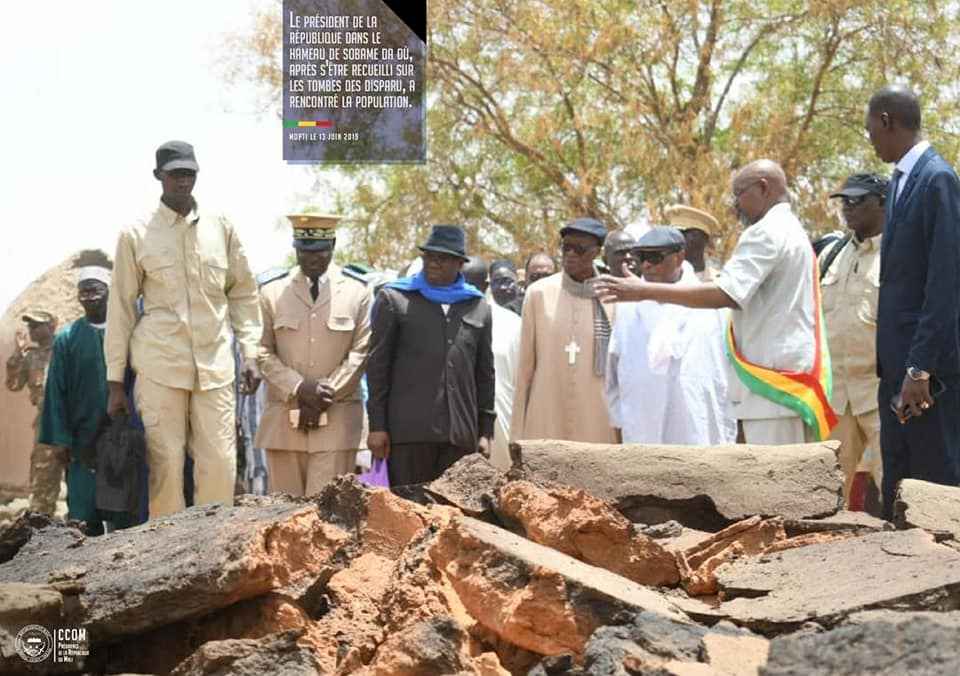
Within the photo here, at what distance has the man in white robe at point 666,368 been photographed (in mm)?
7570

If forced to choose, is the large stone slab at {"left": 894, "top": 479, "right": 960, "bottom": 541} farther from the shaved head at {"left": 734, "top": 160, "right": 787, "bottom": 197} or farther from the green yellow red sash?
the shaved head at {"left": 734, "top": 160, "right": 787, "bottom": 197}

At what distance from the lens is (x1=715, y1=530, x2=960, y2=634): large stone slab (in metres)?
3.86

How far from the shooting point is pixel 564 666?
359 cm

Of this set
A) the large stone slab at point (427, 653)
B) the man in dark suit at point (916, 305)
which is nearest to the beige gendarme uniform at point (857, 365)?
the man in dark suit at point (916, 305)

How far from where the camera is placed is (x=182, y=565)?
13.3 ft

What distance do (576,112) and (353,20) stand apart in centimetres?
652

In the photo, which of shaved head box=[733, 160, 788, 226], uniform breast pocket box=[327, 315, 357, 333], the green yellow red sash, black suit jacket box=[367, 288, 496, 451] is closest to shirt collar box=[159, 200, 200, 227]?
uniform breast pocket box=[327, 315, 357, 333]

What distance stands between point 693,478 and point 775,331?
49.1 inches

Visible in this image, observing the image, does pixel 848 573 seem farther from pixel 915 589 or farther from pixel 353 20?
pixel 353 20

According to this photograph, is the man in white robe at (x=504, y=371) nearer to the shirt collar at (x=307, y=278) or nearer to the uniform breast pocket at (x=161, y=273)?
the shirt collar at (x=307, y=278)

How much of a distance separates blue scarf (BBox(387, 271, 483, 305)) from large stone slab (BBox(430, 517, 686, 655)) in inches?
132

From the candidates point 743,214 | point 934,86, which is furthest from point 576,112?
point 743,214

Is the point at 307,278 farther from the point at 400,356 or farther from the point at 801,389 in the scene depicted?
the point at 801,389

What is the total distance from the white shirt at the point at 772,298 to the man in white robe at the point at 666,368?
1.23m
